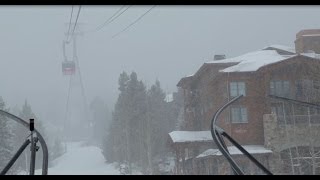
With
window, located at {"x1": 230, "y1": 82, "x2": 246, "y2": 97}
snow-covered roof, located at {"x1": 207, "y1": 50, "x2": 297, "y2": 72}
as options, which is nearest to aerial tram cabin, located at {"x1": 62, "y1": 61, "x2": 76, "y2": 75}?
snow-covered roof, located at {"x1": 207, "y1": 50, "x2": 297, "y2": 72}

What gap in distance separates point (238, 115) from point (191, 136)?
944 mm

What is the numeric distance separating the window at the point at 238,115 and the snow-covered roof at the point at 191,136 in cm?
59

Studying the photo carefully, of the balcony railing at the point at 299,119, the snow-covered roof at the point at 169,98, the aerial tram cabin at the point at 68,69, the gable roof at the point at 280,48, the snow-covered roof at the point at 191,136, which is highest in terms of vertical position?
the gable roof at the point at 280,48

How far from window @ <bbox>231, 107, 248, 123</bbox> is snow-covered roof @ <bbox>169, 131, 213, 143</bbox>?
0.59 metres

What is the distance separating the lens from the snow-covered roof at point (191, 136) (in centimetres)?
699

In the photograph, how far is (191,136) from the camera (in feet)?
23.7

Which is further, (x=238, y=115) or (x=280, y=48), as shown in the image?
(x=280, y=48)

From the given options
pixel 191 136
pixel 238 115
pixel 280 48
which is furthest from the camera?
pixel 280 48

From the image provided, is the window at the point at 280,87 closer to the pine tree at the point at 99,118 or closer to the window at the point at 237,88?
the window at the point at 237,88

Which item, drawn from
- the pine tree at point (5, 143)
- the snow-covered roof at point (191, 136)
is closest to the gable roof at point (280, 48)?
the snow-covered roof at point (191, 136)

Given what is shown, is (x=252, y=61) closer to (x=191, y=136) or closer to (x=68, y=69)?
(x=191, y=136)

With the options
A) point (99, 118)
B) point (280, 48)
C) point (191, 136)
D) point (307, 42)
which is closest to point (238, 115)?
point (191, 136)

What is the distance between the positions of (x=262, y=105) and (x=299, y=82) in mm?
807
